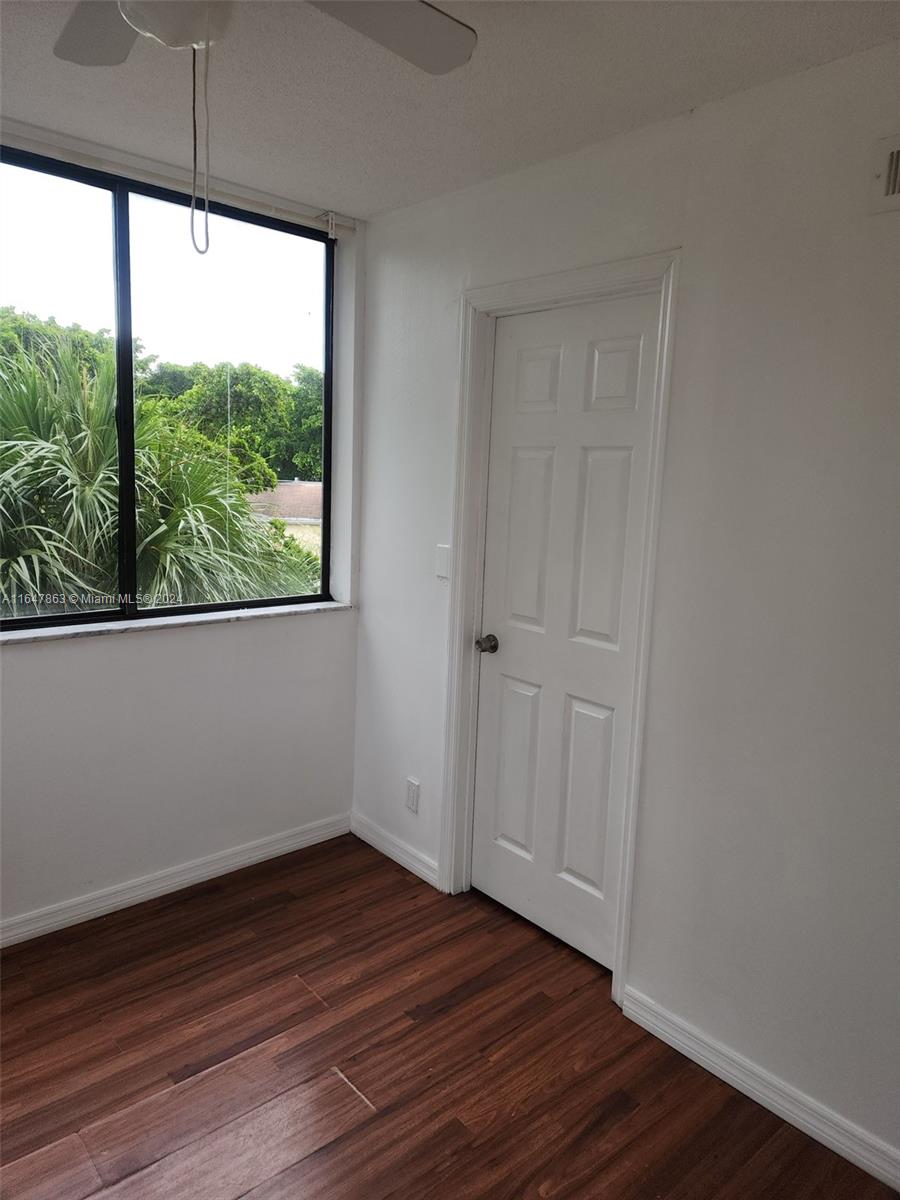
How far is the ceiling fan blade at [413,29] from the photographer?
1.31 metres

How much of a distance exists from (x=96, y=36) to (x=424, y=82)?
2.42 feet

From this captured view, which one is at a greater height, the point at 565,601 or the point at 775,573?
the point at 775,573

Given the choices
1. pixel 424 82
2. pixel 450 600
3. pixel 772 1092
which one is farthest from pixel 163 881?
pixel 424 82

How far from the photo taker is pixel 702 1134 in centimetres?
188

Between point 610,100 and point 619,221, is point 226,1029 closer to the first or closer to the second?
point 619,221

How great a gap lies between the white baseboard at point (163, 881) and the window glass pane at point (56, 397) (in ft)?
3.18

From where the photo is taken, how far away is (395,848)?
124 inches

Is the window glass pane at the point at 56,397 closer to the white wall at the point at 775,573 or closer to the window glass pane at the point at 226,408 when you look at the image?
the window glass pane at the point at 226,408

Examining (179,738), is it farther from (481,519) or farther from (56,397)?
(481,519)

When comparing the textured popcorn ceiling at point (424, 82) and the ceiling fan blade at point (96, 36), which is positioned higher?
the textured popcorn ceiling at point (424, 82)

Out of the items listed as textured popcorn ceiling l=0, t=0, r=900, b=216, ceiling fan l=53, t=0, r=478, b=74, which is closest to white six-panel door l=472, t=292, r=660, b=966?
textured popcorn ceiling l=0, t=0, r=900, b=216

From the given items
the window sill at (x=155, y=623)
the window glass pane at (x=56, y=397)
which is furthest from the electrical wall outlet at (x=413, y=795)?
the window glass pane at (x=56, y=397)

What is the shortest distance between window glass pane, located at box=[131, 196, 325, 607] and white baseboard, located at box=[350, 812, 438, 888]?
100 centimetres

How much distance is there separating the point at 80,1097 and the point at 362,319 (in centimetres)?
263
